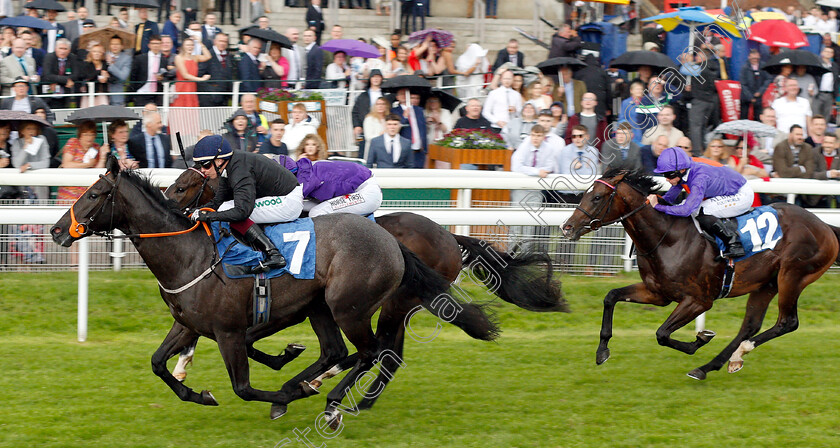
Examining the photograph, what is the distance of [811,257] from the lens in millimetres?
7004

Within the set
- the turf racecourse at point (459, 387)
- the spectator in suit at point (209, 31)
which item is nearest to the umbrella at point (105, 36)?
the spectator in suit at point (209, 31)

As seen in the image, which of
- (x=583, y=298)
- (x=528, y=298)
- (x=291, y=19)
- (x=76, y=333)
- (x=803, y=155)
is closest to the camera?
(x=528, y=298)

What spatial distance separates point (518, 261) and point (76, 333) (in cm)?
335

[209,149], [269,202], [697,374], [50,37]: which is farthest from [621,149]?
[50,37]

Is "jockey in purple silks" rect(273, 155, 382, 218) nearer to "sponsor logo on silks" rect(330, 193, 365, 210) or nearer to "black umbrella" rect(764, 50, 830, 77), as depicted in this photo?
"sponsor logo on silks" rect(330, 193, 365, 210)

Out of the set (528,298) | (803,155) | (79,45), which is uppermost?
(79,45)

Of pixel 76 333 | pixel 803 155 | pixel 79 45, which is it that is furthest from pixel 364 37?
pixel 76 333

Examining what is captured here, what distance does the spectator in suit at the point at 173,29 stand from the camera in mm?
11327

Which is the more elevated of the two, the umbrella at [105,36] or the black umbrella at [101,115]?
the umbrella at [105,36]

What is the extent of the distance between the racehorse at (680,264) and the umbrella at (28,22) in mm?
7089

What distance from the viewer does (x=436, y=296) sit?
5.80m

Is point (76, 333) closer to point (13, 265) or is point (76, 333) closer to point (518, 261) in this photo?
point (13, 265)

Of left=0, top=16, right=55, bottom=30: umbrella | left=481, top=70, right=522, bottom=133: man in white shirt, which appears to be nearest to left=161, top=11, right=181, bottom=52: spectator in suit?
left=0, top=16, right=55, bottom=30: umbrella

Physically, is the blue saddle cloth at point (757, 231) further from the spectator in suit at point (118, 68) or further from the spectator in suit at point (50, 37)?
the spectator in suit at point (50, 37)
